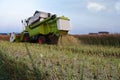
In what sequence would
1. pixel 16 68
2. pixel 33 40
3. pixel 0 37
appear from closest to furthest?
pixel 16 68 < pixel 33 40 < pixel 0 37

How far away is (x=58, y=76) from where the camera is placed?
16.4 ft

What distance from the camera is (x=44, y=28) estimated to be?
19000mm

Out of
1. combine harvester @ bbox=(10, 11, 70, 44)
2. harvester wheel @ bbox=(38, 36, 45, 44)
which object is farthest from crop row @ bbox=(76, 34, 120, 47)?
harvester wheel @ bbox=(38, 36, 45, 44)

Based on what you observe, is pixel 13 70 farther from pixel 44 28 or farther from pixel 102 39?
pixel 102 39

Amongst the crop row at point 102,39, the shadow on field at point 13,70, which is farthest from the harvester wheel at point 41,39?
the shadow on field at point 13,70

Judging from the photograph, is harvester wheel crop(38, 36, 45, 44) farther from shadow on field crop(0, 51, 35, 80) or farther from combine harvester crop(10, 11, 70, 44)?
shadow on field crop(0, 51, 35, 80)

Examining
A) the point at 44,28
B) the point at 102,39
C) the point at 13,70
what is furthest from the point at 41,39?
the point at 13,70

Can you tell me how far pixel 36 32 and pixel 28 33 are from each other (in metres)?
1.67

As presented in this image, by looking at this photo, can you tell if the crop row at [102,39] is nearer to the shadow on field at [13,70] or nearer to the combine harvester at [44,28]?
the combine harvester at [44,28]

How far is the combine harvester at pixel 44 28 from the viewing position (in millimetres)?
17522

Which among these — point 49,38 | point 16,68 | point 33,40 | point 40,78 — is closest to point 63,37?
point 49,38

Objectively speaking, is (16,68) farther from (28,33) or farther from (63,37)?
(28,33)

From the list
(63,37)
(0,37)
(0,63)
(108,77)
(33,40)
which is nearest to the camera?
(108,77)

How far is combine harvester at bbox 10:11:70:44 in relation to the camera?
17.5 meters
